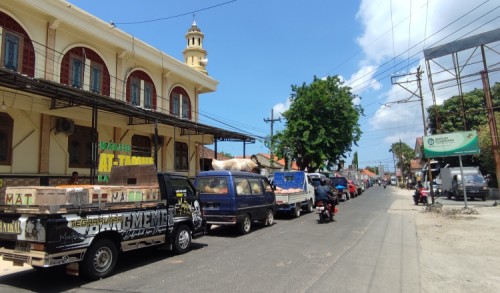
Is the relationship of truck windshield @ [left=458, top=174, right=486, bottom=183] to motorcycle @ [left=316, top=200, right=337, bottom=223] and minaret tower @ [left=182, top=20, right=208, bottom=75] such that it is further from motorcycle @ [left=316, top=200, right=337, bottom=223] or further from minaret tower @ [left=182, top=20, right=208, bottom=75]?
minaret tower @ [left=182, top=20, right=208, bottom=75]

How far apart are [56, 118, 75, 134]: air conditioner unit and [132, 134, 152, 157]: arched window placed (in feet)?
13.7

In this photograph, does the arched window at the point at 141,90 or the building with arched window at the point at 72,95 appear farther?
the arched window at the point at 141,90

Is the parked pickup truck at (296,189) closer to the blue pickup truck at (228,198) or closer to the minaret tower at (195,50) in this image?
the blue pickup truck at (228,198)

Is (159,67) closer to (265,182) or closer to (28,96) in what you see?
(28,96)

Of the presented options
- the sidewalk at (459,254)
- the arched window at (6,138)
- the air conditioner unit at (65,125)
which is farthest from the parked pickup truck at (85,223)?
the air conditioner unit at (65,125)

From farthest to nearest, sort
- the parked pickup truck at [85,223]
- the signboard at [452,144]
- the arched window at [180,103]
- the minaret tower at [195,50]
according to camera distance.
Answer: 1. the minaret tower at [195,50]
2. the arched window at [180,103]
3. the signboard at [452,144]
4. the parked pickup truck at [85,223]

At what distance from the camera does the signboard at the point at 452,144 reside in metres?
21.1

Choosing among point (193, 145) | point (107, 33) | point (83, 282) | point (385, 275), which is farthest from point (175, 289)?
point (193, 145)

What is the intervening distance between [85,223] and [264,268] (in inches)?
141

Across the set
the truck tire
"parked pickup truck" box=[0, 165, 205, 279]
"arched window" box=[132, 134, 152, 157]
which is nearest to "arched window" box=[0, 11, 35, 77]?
"arched window" box=[132, 134, 152, 157]

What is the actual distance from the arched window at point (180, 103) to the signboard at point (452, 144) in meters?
14.9

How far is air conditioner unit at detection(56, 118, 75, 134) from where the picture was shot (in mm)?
14505

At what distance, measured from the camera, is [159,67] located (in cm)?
2073

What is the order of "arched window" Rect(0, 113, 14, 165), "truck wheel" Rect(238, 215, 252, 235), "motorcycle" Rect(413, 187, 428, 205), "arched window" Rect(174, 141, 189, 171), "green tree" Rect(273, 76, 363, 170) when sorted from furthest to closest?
"green tree" Rect(273, 76, 363, 170)
"motorcycle" Rect(413, 187, 428, 205)
"arched window" Rect(174, 141, 189, 171)
"arched window" Rect(0, 113, 14, 165)
"truck wheel" Rect(238, 215, 252, 235)
